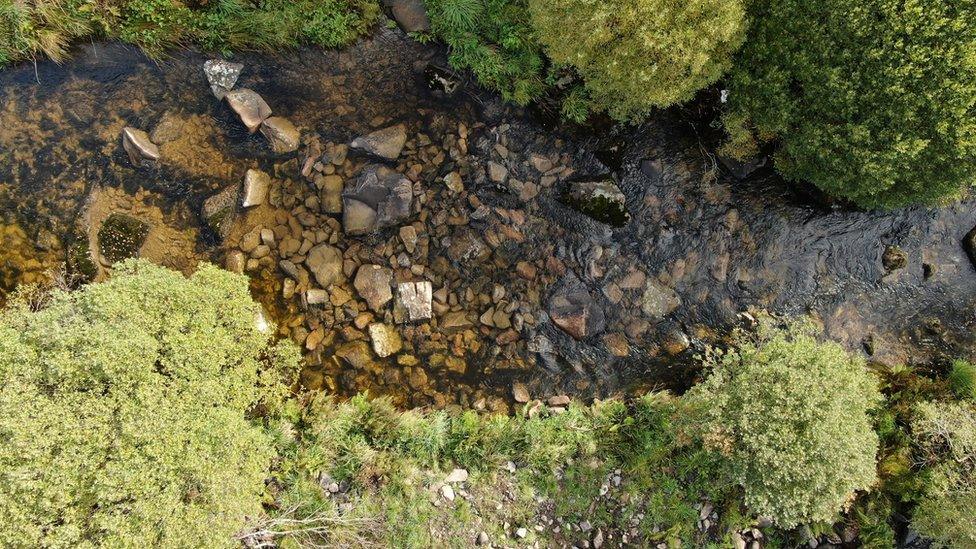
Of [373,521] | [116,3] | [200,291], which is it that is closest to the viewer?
[200,291]

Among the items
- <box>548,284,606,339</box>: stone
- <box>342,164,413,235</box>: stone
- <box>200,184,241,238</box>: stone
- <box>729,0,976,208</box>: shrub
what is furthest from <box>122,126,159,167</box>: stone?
<box>729,0,976,208</box>: shrub

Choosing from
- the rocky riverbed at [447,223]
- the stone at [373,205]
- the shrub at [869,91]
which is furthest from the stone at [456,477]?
the shrub at [869,91]

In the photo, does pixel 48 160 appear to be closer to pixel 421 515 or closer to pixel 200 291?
pixel 200 291

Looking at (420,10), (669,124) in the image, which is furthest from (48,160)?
(669,124)

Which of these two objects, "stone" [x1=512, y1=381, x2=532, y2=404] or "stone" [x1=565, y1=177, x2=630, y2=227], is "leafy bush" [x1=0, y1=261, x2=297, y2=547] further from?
"stone" [x1=565, y1=177, x2=630, y2=227]

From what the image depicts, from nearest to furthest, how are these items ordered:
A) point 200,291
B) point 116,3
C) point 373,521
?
point 200,291 < point 373,521 < point 116,3

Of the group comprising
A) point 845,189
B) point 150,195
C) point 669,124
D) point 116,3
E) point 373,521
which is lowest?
point 373,521

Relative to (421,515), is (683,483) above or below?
above

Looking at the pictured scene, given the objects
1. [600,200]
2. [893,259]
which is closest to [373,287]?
[600,200]
